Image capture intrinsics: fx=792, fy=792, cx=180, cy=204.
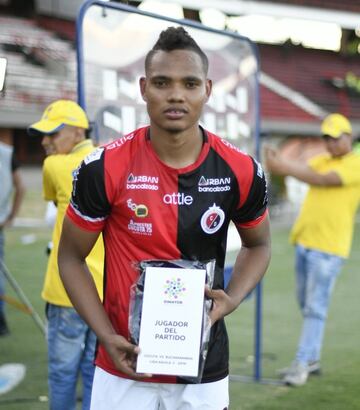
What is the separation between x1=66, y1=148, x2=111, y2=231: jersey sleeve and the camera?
8.32 ft

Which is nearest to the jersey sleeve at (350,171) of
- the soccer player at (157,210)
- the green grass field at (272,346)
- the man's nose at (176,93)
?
the green grass field at (272,346)

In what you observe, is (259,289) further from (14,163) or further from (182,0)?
(182,0)

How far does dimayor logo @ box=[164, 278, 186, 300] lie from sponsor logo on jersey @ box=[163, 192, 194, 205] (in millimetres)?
257

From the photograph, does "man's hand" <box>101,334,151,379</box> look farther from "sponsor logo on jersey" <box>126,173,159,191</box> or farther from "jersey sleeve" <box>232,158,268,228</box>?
"jersey sleeve" <box>232,158,268,228</box>

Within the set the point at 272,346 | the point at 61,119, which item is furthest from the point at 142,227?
the point at 272,346

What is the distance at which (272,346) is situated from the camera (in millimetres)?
7211

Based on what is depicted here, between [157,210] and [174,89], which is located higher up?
[174,89]

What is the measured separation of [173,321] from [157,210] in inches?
14.2

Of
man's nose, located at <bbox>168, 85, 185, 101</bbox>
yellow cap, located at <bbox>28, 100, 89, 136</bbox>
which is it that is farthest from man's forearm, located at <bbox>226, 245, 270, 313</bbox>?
yellow cap, located at <bbox>28, 100, 89, 136</bbox>

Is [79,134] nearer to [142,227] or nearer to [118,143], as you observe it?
[118,143]

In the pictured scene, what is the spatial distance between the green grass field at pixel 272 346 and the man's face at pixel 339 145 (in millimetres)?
1730

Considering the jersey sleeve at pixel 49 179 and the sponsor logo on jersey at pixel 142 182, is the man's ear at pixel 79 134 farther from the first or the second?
the sponsor logo on jersey at pixel 142 182

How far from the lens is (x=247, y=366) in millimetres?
6445

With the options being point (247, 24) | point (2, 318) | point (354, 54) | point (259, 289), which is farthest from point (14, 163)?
point (354, 54)
